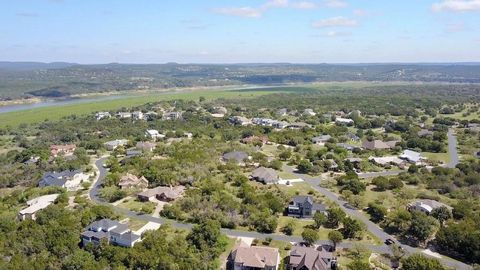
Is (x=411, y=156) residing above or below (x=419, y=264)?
below

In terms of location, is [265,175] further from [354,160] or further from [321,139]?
[321,139]

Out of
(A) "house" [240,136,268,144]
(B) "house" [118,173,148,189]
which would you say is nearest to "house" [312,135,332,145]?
(A) "house" [240,136,268,144]

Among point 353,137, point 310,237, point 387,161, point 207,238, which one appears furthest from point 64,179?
point 353,137

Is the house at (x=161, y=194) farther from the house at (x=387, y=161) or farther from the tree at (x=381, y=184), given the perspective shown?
the house at (x=387, y=161)

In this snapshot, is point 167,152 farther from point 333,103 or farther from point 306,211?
point 333,103

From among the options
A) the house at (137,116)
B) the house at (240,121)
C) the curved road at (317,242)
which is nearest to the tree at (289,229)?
the curved road at (317,242)

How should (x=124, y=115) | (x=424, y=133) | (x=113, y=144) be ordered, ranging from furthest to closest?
(x=124, y=115) → (x=424, y=133) → (x=113, y=144)

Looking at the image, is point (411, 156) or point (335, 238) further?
point (411, 156)

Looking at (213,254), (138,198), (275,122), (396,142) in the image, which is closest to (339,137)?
(396,142)
